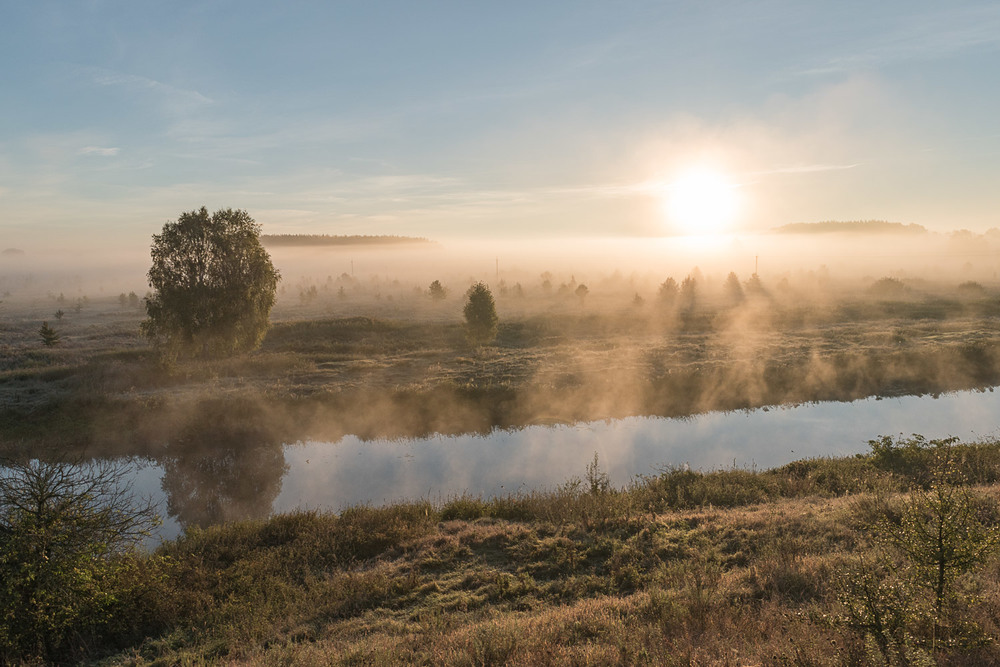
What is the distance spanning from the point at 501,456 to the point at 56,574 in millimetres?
15750

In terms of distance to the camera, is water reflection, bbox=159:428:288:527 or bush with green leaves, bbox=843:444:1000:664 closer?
bush with green leaves, bbox=843:444:1000:664

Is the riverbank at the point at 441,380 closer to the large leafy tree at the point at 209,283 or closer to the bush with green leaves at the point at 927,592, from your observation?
the large leafy tree at the point at 209,283

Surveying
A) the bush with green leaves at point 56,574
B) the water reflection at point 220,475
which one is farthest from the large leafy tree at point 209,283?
the bush with green leaves at point 56,574

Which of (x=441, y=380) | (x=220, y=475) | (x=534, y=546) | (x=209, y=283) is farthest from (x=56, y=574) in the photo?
(x=209, y=283)

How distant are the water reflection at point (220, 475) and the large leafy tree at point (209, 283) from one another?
11.6 m

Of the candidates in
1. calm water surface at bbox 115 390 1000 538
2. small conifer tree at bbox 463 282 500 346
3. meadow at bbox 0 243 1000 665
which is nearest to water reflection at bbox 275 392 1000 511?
calm water surface at bbox 115 390 1000 538

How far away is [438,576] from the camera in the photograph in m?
11.4

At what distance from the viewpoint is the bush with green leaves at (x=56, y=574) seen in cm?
809

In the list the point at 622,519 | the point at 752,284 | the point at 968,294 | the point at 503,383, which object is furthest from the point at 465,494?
the point at 968,294

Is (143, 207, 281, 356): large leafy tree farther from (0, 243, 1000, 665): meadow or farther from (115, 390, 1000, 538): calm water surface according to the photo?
(115, 390, 1000, 538): calm water surface

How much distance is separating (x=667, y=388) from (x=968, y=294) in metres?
95.2

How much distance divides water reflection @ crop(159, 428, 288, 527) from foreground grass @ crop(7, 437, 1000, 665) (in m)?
3.91

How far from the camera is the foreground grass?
668cm

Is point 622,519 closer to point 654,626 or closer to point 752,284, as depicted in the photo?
point 654,626
